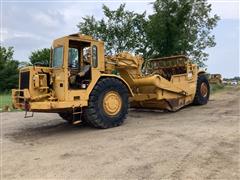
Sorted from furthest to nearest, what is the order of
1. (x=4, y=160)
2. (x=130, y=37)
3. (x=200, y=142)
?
(x=130, y=37) < (x=200, y=142) < (x=4, y=160)

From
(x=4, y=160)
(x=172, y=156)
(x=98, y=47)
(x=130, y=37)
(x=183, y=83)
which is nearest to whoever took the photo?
(x=172, y=156)

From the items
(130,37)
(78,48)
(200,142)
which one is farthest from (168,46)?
(200,142)

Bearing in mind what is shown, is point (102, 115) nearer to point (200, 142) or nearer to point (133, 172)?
point (200, 142)

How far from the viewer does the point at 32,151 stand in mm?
7195

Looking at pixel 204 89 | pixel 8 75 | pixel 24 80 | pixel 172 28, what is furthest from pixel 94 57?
pixel 8 75

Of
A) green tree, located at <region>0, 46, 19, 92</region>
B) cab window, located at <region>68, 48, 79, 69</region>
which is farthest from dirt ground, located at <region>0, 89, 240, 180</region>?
green tree, located at <region>0, 46, 19, 92</region>

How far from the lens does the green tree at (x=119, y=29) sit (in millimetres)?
28812

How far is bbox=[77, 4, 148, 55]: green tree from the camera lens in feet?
94.5

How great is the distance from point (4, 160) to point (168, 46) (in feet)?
63.0

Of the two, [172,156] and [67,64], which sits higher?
[67,64]

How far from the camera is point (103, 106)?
9.23m

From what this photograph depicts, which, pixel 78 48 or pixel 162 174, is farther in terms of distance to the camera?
pixel 78 48

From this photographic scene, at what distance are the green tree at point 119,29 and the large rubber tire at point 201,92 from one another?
14.8 meters

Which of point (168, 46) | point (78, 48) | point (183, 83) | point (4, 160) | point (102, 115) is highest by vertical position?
point (168, 46)
